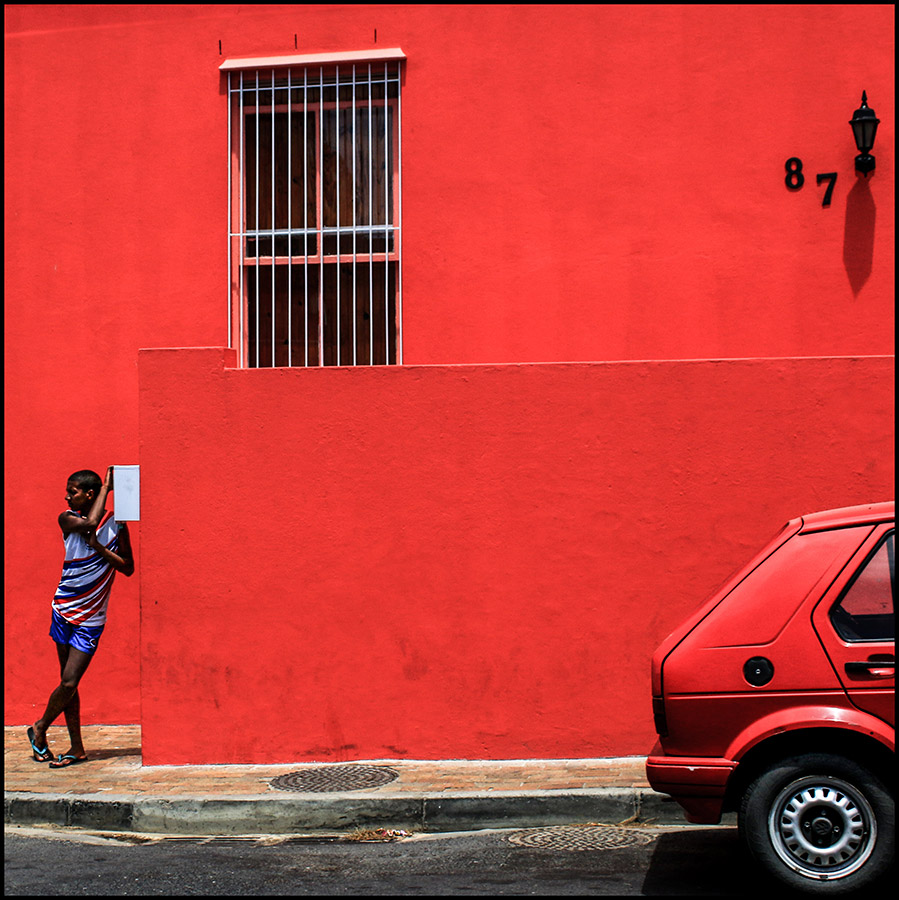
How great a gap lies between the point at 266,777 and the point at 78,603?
1.74 m

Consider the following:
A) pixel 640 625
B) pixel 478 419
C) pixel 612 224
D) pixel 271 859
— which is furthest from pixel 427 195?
pixel 271 859

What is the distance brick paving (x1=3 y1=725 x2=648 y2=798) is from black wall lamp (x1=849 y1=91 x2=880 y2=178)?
14.9ft

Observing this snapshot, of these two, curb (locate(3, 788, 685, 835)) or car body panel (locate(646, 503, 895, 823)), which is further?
curb (locate(3, 788, 685, 835))

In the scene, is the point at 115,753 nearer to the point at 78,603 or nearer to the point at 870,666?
the point at 78,603

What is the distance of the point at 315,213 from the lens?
9.61 m

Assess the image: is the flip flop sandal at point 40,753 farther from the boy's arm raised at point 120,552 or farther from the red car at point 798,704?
the red car at point 798,704

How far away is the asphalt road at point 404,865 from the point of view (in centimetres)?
549

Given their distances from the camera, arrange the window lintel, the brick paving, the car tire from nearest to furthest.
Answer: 1. the car tire
2. the brick paving
3. the window lintel

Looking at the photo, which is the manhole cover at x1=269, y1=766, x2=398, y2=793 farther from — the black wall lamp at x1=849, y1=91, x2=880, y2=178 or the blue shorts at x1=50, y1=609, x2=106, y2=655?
the black wall lamp at x1=849, y1=91, x2=880, y2=178

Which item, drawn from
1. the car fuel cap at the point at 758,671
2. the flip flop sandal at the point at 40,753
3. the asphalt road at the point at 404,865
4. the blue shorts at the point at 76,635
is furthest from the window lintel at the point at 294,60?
the car fuel cap at the point at 758,671

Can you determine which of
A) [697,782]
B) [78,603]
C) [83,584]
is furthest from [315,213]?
[697,782]

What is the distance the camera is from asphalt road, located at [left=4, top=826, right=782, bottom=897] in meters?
5.49

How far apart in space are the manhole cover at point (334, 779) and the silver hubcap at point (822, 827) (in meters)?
2.84

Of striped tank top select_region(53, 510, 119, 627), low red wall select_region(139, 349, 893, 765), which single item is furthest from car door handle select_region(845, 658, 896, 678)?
striped tank top select_region(53, 510, 119, 627)
